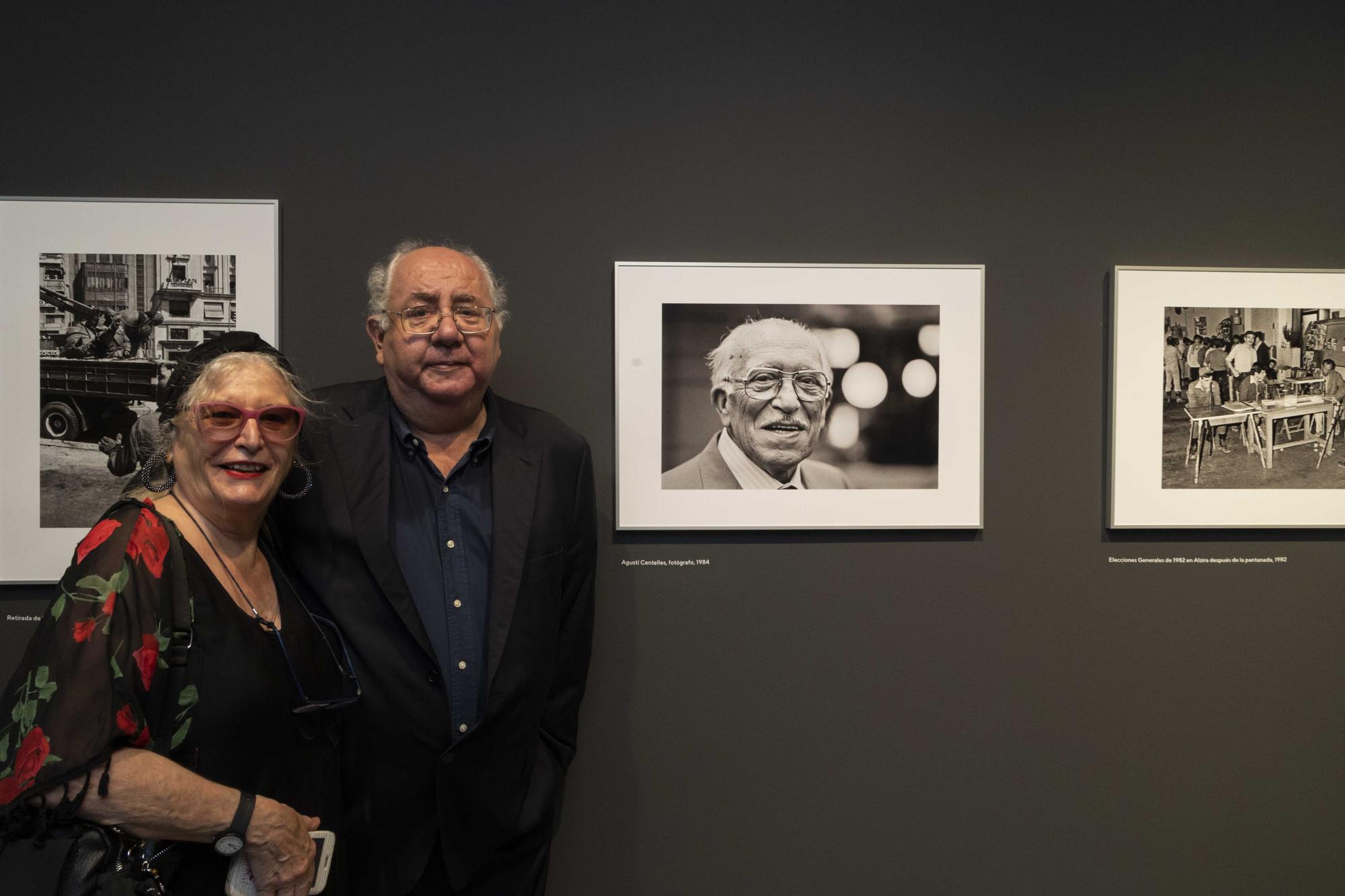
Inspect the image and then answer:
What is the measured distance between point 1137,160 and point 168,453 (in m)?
2.62

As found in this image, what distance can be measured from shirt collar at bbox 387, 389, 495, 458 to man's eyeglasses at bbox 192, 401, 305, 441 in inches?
14.7

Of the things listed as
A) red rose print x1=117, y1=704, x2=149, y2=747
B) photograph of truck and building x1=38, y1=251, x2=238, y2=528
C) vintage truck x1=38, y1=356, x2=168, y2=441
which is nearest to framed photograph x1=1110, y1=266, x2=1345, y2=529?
red rose print x1=117, y1=704, x2=149, y2=747

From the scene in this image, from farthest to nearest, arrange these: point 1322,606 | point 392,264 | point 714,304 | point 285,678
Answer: point 1322,606 < point 714,304 < point 392,264 < point 285,678

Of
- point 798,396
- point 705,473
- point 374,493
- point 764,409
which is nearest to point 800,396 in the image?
point 798,396

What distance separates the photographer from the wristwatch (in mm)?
1440

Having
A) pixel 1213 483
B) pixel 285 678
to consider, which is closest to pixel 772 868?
pixel 285 678

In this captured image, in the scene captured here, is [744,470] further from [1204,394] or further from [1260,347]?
[1260,347]

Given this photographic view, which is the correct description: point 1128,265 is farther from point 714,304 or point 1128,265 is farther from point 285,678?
point 285,678

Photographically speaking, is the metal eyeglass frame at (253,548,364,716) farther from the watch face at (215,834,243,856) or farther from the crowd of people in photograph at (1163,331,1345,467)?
the crowd of people in photograph at (1163,331,1345,467)

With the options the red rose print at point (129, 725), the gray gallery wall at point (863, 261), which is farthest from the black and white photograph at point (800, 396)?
the red rose print at point (129, 725)

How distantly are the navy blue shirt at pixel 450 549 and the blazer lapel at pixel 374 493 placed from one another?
3cm

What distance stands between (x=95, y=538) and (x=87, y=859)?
1.66 feet

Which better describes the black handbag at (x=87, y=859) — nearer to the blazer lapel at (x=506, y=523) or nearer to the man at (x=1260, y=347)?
the blazer lapel at (x=506, y=523)

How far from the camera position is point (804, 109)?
243cm
